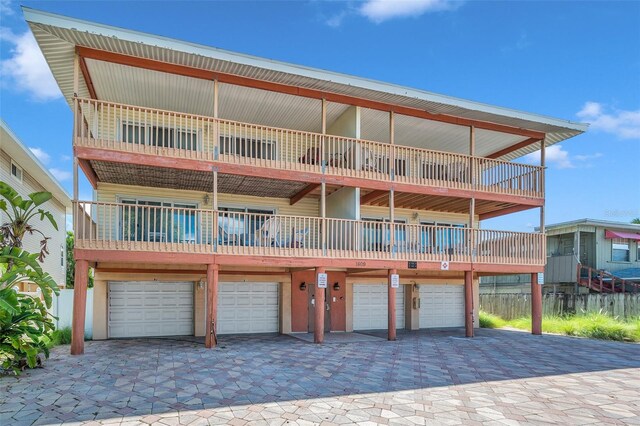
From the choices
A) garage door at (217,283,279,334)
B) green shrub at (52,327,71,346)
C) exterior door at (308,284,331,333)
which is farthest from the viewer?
exterior door at (308,284,331,333)

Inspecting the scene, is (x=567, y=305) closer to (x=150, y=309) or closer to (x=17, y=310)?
(x=150, y=309)

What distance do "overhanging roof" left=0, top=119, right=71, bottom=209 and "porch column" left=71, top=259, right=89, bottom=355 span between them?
15.3ft

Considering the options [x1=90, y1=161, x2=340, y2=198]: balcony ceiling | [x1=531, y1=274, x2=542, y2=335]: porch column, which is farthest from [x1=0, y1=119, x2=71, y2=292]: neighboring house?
[x1=531, y1=274, x2=542, y2=335]: porch column

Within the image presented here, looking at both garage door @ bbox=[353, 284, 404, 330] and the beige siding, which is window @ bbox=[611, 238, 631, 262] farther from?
the beige siding

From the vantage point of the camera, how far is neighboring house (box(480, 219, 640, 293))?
25580 millimetres

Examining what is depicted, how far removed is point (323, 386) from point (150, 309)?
30.4ft

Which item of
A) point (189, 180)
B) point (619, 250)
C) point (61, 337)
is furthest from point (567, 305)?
point (61, 337)

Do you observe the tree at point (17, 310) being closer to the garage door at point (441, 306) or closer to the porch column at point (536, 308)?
the garage door at point (441, 306)

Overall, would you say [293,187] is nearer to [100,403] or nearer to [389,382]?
[389,382]

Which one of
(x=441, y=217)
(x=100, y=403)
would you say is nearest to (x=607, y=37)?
(x=441, y=217)

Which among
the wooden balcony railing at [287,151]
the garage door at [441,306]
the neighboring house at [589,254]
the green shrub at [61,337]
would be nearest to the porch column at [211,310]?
the wooden balcony railing at [287,151]

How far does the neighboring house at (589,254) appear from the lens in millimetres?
25580

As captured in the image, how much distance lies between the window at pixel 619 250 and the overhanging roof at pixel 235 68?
13413 millimetres

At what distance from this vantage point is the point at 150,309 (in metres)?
15.7
